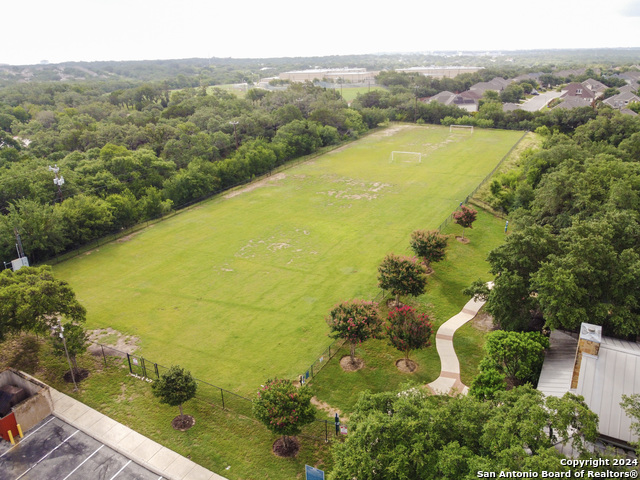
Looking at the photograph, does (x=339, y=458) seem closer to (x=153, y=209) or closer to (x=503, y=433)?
(x=503, y=433)

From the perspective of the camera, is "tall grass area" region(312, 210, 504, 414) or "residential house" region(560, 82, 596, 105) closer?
"tall grass area" region(312, 210, 504, 414)

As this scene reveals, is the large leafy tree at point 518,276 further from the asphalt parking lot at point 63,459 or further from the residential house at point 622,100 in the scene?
the residential house at point 622,100

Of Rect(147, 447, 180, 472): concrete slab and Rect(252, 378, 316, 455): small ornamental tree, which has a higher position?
Rect(252, 378, 316, 455): small ornamental tree

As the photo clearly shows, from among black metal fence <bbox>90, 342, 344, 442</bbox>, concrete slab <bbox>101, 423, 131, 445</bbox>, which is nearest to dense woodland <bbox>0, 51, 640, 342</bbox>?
black metal fence <bbox>90, 342, 344, 442</bbox>

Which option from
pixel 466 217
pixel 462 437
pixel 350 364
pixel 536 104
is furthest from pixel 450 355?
pixel 536 104

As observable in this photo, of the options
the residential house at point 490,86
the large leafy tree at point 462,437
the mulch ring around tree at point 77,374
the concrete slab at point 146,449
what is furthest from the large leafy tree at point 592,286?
the residential house at point 490,86

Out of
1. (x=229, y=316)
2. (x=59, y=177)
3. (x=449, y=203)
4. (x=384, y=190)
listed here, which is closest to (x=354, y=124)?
(x=384, y=190)

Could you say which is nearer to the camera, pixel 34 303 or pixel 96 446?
pixel 96 446

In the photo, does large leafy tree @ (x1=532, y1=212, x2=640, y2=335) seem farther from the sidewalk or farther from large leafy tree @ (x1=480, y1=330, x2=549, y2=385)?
the sidewalk
